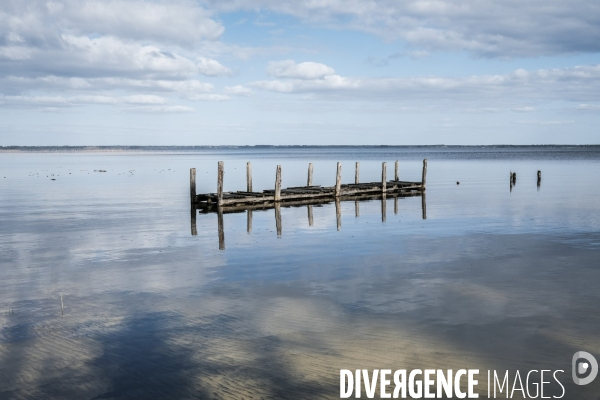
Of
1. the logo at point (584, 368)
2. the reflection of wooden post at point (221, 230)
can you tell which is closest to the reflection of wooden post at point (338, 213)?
the reflection of wooden post at point (221, 230)

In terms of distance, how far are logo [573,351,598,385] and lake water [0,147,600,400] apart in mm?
129

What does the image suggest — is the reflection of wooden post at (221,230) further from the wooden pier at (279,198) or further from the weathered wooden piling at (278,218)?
the weathered wooden piling at (278,218)

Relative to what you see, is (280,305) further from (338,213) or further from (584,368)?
(338,213)

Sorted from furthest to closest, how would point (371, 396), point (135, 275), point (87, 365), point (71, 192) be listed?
point (71, 192)
point (135, 275)
point (87, 365)
point (371, 396)

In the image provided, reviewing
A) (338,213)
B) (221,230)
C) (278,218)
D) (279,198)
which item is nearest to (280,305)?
(221,230)

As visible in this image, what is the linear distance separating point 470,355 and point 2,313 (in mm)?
8680

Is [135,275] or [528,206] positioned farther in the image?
[528,206]

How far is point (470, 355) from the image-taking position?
884cm

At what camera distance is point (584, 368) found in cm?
834

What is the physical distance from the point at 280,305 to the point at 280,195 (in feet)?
69.3

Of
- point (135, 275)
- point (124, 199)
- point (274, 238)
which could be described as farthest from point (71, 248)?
point (124, 199)

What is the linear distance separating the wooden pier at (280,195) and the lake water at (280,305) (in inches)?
262

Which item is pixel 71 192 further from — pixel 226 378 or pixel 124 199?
pixel 226 378

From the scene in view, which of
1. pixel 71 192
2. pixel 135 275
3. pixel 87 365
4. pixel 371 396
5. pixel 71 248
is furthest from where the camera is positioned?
pixel 71 192
